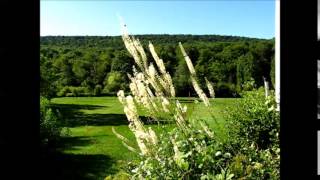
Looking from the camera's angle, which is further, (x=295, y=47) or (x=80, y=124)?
(x=80, y=124)

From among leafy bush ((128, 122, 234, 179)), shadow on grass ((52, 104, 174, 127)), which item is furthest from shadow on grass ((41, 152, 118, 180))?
leafy bush ((128, 122, 234, 179))

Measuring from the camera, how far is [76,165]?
291 inches

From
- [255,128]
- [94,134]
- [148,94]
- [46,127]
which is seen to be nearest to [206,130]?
[148,94]

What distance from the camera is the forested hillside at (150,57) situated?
8.81 m

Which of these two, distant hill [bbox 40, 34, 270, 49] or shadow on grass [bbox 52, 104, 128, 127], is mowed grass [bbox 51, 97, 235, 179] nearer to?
shadow on grass [bbox 52, 104, 128, 127]

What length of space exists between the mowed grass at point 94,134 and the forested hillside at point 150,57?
33cm

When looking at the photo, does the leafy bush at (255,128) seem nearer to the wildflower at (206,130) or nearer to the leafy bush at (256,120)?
the leafy bush at (256,120)

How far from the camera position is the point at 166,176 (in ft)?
9.57

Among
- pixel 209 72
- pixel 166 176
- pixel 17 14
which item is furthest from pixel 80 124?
pixel 17 14

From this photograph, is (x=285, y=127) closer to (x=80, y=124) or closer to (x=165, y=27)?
(x=80, y=124)

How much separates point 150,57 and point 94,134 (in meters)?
1.87

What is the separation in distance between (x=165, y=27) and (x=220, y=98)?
11.0 ft

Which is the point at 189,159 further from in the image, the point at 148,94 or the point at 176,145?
the point at 148,94

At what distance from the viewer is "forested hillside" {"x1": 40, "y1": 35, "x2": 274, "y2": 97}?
8.81 m
